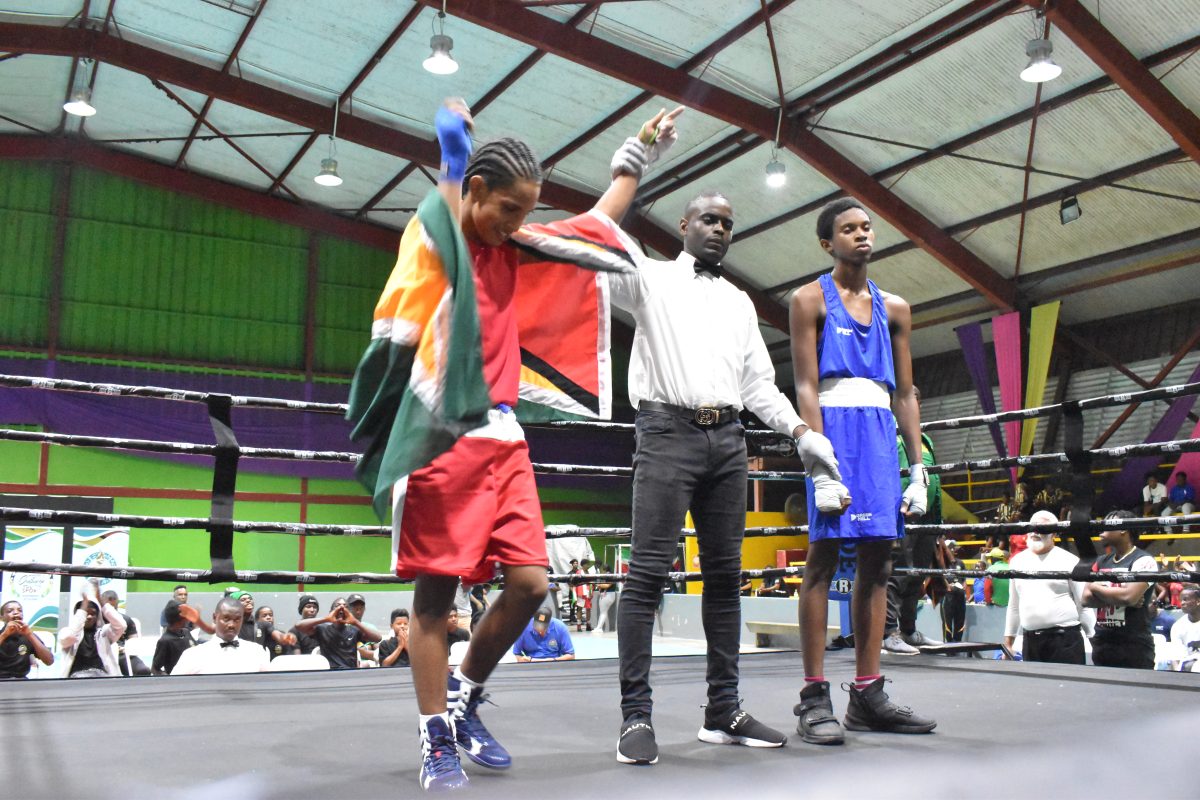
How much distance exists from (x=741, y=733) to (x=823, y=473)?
0.64 metres

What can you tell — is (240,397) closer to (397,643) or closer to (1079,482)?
(1079,482)

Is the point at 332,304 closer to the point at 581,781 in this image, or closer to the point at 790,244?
the point at 790,244

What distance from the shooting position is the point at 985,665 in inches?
140

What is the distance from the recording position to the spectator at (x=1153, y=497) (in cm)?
1232

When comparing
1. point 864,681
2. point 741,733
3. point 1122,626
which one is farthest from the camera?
point 1122,626

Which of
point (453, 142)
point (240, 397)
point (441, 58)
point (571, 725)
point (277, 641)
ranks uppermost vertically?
point (441, 58)

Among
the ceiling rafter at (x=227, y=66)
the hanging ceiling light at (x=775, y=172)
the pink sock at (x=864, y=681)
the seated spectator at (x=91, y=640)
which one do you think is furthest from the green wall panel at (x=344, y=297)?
the pink sock at (x=864, y=681)

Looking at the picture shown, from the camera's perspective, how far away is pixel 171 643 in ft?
18.8

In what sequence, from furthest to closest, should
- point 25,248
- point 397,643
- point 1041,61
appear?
point 25,248 → point 1041,61 → point 397,643

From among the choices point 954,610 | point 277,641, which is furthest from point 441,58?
point 954,610

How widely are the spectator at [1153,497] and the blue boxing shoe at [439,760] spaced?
41.1 ft

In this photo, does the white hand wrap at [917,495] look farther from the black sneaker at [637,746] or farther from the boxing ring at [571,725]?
the black sneaker at [637,746]

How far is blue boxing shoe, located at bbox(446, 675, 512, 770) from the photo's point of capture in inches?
75.4

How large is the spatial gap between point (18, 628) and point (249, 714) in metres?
3.37
